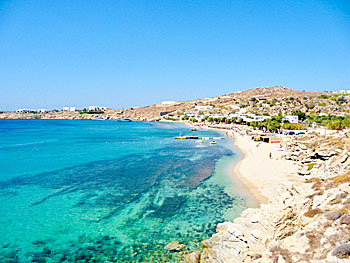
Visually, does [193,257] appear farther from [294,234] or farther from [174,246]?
[294,234]

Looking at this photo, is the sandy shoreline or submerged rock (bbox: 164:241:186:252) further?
the sandy shoreline

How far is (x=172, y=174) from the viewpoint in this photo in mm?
29500

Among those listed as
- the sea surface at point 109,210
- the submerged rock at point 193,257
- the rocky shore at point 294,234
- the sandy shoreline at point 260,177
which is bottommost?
the sea surface at point 109,210

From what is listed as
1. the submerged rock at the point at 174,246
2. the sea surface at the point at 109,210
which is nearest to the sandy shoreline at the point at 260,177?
the sea surface at the point at 109,210

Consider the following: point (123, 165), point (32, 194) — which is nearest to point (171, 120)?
point (123, 165)

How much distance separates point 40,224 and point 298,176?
23418 mm

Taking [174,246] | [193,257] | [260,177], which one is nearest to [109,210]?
[174,246]

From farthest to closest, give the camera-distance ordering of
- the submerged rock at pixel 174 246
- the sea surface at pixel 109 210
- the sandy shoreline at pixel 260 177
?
the sandy shoreline at pixel 260 177, the sea surface at pixel 109 210, the submerged rock at pixel 174 246

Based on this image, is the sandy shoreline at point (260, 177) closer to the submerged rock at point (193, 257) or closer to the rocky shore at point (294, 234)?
the rocky shore at point (294, 234)

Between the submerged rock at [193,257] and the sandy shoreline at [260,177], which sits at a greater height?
the sandy shoreline at [260,177]

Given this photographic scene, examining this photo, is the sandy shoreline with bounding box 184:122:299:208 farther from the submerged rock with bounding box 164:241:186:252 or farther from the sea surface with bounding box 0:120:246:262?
the submerged rock with bounding box 164:241:186:252

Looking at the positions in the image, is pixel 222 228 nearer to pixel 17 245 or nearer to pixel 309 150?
pixel 17 245

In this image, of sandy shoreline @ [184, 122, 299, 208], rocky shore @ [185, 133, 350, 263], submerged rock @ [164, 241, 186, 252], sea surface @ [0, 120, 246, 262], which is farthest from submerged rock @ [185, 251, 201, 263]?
sandy shoreline @ [184, 122, 299, 208]

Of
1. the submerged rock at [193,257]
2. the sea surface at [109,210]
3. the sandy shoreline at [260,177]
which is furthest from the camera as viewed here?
the sandy shoreline at [260,177]
